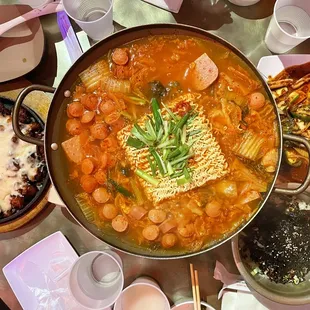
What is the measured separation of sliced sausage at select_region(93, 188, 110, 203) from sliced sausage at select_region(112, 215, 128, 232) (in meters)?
0.13

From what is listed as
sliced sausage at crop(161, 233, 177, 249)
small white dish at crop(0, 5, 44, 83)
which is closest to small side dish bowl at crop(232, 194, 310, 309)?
sliced sausage at crop(161, 233, 177, 249)

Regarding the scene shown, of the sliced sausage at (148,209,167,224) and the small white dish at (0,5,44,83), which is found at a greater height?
the small white dish at (0,5,44,83)

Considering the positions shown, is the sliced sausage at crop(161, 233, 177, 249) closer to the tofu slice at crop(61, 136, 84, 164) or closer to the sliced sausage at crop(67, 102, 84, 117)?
the tofu slice at crop(61, 136, 84, 164)

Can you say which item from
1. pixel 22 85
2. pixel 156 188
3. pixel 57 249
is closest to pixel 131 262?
pixel 57 249

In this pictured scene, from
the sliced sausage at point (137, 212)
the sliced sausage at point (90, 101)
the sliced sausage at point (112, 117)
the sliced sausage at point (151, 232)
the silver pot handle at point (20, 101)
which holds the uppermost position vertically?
the silver pot handle at point (20, 101)

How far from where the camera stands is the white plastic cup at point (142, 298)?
11.0 ft

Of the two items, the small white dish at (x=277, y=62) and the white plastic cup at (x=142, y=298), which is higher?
the small white dish at (x=277, y=62)

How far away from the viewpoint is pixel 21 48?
135 inches

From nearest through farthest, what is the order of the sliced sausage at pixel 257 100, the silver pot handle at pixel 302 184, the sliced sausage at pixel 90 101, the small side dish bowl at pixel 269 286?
the silver pot handle at pixel 302 184, the sliced sausage at pixel 257 100, the sliced sausage at pixel 90 101, the small side dish bowl at pixel 269 286

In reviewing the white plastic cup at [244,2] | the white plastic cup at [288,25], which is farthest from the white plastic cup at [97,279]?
the white plastic cup at [244,2]

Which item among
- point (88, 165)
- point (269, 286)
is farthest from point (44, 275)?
point (269, 286)

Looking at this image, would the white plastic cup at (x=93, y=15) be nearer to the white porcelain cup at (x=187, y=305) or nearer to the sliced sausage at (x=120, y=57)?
the sliced sausage at (x=120, y=57)

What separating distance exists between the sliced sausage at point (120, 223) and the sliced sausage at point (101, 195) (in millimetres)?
134

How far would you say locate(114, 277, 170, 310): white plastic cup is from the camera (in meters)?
3.35
